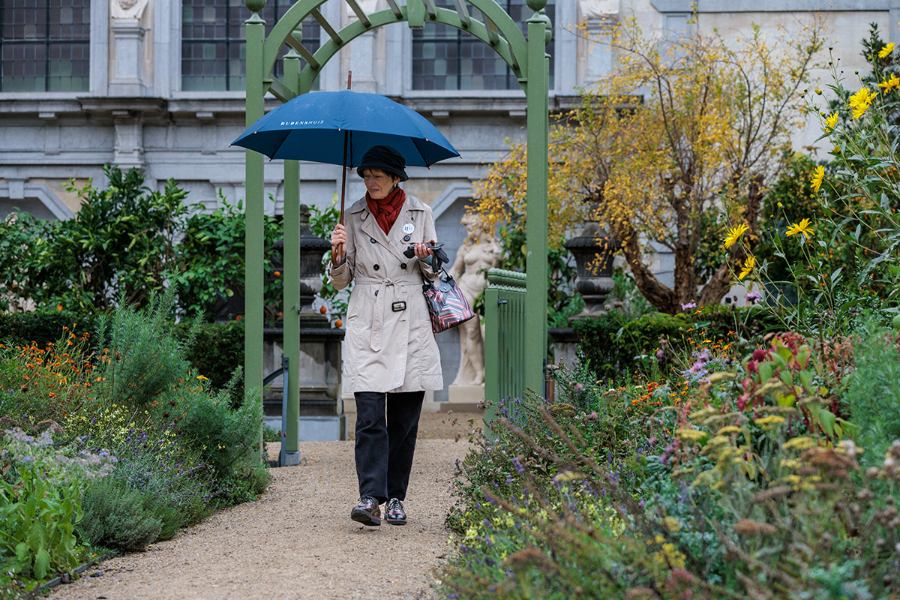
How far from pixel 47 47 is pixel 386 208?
1296 cm

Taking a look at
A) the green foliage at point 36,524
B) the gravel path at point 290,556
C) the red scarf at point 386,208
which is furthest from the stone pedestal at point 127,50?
the green foliage at point 36,524

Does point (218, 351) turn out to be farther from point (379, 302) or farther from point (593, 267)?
point (379, 302)

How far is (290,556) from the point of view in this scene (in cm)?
371

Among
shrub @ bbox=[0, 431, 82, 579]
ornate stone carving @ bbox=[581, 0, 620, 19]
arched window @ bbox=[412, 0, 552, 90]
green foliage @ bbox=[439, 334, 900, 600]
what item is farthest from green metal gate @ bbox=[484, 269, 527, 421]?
arched window @ bbox=[412, 0, 552, 90]

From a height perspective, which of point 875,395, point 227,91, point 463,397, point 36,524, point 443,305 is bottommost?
point 463,397

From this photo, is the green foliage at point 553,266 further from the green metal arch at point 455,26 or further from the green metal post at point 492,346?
the green metal arch at point 455,26

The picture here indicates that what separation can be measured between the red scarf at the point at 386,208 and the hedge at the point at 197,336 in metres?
4.64

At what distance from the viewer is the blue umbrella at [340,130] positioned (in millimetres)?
4414

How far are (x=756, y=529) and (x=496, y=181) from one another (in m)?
8.65

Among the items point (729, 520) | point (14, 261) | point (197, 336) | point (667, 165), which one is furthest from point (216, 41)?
point (729, 520)

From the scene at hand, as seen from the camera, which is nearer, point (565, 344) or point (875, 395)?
point (875, 395)

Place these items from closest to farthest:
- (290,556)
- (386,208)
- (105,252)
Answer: (290,556)
(386,208)
(105,252)

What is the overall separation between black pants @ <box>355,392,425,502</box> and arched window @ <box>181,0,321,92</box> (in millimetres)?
11674

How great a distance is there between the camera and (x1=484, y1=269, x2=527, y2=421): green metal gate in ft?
19.2
